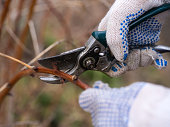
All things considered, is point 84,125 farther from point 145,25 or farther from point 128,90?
point 128,90

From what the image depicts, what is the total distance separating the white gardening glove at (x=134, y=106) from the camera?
1.94 ft

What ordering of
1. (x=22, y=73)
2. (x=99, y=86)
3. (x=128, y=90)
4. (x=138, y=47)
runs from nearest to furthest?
1. (x=128, y=90)
2. (x=99, y=86)
3. (x=22, y=73)
4. (x=138, y=47)

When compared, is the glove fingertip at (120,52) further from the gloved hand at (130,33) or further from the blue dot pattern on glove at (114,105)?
the blue dot pattern on glove at (114,105)

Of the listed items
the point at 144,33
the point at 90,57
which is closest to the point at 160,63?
the point at 144,33

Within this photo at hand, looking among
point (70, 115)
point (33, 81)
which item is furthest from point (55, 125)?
point (33, 81)

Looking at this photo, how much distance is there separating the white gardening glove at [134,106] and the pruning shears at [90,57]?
26 cm

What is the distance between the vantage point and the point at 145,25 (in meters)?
1.01

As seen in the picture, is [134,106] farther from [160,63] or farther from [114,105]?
[160,63]

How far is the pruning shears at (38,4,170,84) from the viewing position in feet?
3.11

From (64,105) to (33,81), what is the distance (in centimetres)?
50

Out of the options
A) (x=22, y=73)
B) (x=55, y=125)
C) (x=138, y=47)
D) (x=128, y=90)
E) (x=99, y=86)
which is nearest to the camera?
(x=128, y=90)

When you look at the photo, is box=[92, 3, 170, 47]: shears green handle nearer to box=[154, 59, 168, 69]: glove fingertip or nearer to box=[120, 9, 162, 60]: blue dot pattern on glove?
box=[120, 9, 162, 60]: blue dot pattern on glove

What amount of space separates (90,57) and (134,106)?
1.34 feet

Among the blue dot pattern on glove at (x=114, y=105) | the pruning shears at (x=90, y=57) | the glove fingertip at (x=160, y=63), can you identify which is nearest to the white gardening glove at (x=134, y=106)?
the blue dot pattern on glove at (x=114, y=105)
